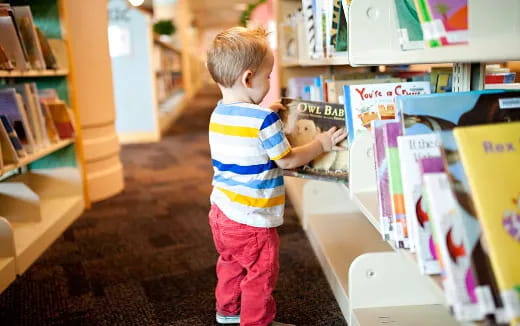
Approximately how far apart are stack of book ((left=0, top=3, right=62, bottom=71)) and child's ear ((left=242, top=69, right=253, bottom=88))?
Answer: 119 centimetres

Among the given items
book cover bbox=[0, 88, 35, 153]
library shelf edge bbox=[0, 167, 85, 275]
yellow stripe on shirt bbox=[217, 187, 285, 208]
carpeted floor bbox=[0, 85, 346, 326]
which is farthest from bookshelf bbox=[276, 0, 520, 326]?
book cover bbox=[0, 88, 35, 153]

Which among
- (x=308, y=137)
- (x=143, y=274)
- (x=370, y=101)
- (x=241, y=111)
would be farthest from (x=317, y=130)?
(x=143, y=274)

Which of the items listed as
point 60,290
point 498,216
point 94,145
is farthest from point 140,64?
point 498,216

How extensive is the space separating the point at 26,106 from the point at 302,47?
1.34 m

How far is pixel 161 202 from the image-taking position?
2.85 metres

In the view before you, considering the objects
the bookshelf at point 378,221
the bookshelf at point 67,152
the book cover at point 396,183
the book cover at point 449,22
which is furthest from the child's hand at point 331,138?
the bookshelf at point 67,152

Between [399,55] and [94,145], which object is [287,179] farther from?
[399,55]

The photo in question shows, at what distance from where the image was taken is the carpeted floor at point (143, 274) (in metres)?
1.52

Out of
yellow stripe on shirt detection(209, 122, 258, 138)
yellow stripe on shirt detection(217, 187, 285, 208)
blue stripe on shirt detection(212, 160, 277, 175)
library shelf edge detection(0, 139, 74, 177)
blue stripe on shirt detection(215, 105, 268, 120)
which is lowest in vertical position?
yellow stripe on shirt detection(217, 187, 285, 208)

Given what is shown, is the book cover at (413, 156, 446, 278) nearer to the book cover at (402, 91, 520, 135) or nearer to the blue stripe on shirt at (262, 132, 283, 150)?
the book cover at (402, 91, 520, 135)

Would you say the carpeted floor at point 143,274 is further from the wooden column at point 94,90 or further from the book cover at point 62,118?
the book cover at point 62,118

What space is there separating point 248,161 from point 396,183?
0.44m

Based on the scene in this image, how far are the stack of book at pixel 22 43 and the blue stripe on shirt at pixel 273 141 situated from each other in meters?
1.30

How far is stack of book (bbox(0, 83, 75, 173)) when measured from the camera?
6.41 ft
